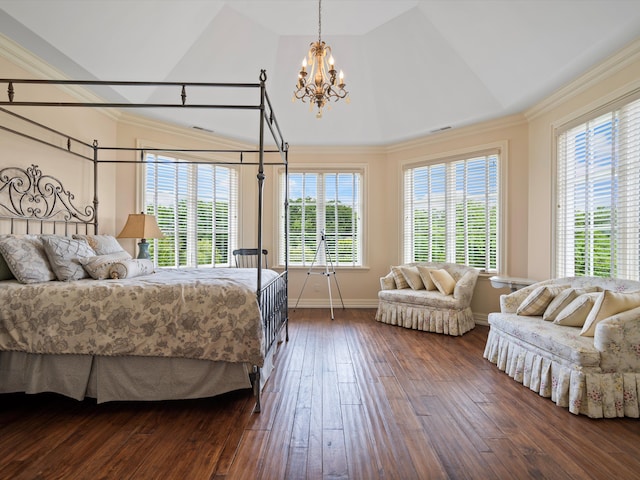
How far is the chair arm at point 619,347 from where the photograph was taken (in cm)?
215

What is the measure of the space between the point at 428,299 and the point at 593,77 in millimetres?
2889

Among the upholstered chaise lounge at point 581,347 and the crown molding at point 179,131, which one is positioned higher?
the crown molding at point 179,131

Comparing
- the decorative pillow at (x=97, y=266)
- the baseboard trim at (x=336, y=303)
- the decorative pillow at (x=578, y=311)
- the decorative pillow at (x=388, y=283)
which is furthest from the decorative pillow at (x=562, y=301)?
the decorative pillow at (x=97, y=266)

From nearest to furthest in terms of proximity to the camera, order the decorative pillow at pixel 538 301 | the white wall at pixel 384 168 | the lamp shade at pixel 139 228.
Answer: the decorative pillow at pixel 538 301 → the white wall at pixel 384 168 → the lamp shade at pixel 139 228

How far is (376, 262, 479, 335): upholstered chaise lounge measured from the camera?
13.3 ft

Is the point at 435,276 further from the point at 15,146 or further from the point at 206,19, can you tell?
the point at 15,146

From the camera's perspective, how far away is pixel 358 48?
4172mm

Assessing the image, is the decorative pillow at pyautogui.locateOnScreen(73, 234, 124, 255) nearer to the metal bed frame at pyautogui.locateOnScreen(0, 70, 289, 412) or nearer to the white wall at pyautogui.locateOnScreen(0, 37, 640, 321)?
the metal bed frame at pyautogui.locateOnScreen(0, 70, 289, 412)

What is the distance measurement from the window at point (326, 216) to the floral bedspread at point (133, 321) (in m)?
3.36

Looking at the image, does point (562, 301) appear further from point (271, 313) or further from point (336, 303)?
Answer: point (336, 303)

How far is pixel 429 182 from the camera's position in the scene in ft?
16.9

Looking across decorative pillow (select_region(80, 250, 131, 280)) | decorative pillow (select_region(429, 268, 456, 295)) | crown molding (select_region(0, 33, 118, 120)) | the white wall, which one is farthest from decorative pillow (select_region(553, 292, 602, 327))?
crown molding (select_region(0, 33, 118, 120))

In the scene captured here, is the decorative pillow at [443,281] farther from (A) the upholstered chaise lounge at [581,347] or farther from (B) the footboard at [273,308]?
(B) the footboard at [273,308]

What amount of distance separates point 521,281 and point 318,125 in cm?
350
